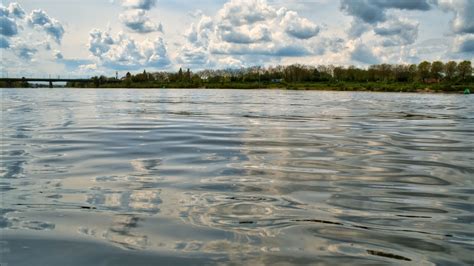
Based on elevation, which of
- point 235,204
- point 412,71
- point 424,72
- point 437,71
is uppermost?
point 412,71

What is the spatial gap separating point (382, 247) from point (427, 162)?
4.49 m

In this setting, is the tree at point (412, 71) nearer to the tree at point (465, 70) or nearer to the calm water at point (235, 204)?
the tree at point (465, 70)

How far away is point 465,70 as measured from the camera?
422ft

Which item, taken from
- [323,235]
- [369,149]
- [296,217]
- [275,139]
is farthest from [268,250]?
[275,139]

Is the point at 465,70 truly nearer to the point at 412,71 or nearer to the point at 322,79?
the point at 412,71

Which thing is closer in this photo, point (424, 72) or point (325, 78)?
point (424, 72)

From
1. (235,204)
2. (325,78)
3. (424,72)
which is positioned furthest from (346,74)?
(235,204)

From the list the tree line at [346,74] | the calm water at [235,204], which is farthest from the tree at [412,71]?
the calm water at [235,204]

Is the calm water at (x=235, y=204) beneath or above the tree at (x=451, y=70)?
beneath

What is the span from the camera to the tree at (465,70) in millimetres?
127938

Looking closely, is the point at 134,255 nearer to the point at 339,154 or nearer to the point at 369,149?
the point at 339,154

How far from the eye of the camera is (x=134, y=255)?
3.10 metres

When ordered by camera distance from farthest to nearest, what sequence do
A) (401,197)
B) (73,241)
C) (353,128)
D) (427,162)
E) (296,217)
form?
(353,128), (427,162), (401,197), (296,217), (73,241)

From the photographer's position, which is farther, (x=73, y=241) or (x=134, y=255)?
(x=73, y=241)
